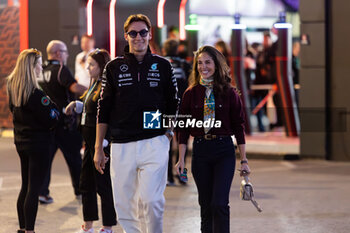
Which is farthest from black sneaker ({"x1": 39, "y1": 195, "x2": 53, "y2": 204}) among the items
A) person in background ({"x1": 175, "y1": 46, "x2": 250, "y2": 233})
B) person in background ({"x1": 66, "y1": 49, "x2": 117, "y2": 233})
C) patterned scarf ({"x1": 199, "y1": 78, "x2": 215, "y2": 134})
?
patterned scarf ({"x1": 199, "y1": 78, "x2": 215, "y2": 134})

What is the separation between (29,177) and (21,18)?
9.47m

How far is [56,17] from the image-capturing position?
577 inches

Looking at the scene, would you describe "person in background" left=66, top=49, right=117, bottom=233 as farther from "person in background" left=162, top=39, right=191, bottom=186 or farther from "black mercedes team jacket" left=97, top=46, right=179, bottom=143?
"person in background" left=162, top=39, right=191, bottom=186

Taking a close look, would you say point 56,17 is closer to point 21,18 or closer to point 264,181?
point 21,18

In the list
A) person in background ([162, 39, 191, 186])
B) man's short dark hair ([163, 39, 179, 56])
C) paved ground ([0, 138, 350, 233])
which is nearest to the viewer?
paved ground ([0, 138, 350, 233])

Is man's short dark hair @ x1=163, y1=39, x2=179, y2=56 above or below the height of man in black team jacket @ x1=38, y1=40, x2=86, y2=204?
above

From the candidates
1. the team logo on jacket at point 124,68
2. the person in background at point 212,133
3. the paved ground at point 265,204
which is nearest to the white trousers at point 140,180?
the person in background at point 212,133

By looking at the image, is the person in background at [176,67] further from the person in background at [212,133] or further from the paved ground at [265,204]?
the person in background at [212,133]

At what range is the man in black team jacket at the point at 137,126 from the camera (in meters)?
5.13

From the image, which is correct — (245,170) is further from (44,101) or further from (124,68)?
(44,101)

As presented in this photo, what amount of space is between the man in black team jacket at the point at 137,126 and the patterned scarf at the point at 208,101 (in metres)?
0.37

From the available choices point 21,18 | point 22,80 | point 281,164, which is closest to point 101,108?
point 22,80

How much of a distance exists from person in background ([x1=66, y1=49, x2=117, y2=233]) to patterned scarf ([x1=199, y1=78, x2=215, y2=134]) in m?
1.36

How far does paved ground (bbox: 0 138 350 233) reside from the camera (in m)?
7.06
